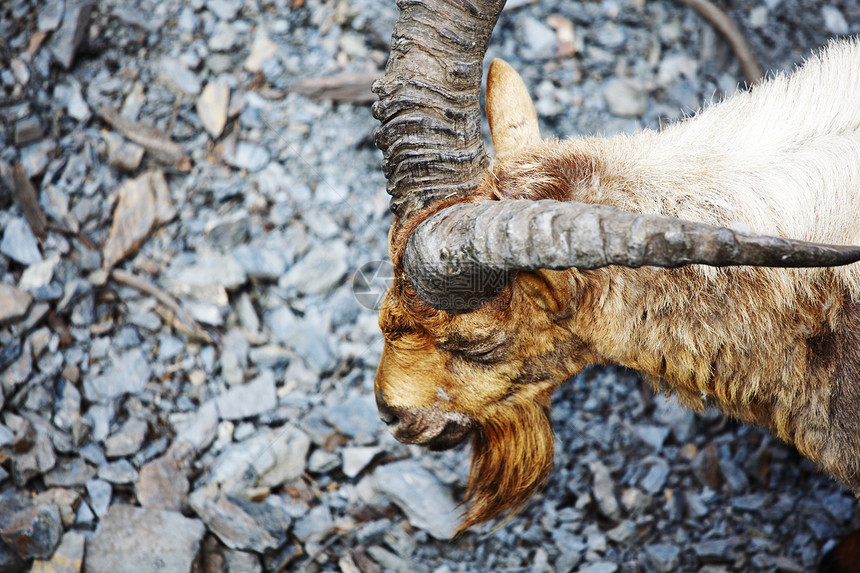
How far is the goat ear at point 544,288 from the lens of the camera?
303 centimetres

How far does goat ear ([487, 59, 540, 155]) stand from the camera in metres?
3.69

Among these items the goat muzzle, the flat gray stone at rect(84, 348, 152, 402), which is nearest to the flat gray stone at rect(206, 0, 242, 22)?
the flat gray stone at rect(84, 348, 152, 402)

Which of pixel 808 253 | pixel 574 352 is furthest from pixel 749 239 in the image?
pixel 574 352

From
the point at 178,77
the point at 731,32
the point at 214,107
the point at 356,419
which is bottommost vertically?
the point at 356,419

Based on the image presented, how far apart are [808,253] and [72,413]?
15.1ft

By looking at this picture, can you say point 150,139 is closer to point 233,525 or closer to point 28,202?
point 28,202

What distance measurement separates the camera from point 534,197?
306 cm

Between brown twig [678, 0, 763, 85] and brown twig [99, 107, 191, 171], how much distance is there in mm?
5022

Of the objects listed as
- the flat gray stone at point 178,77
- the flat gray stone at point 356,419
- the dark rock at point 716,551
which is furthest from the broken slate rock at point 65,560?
the dark rock at point 716,551

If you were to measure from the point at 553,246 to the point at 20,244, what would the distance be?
14.4 feet

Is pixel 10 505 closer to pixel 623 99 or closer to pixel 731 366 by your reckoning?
pixel 731 366

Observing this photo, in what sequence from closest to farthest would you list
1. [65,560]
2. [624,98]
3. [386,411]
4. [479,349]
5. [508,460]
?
[479,349] < [386,411] < [508,460] < [65,560] < [624,98]

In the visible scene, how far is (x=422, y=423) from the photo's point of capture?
11.8 feet

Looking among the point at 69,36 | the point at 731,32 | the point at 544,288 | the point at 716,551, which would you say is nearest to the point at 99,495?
the point at 544,288
